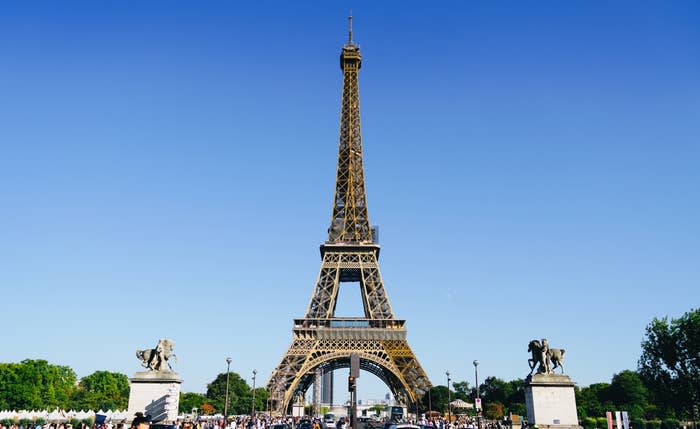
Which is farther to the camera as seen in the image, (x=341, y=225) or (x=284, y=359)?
(x=341, y=225)

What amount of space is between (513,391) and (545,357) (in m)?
76.6

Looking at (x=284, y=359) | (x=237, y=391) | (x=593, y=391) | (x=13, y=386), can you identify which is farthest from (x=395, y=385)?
(x=13, y=386)

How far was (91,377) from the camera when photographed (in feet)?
427

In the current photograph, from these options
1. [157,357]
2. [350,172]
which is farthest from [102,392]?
[157,357]

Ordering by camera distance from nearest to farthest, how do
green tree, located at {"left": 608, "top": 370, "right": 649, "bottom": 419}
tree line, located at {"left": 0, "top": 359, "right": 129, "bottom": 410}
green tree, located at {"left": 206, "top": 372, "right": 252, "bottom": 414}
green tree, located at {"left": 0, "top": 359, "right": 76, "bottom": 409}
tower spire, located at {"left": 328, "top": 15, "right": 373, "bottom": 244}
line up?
tower spire, located at {"left": 328, "top": 15, "right": 373, "bottom": 244}
green tree, located at {"left": 0, "top": 359, "right": 76, "bottom": 409}
tree line, located at {"left": 0, "top": 359, "right": 129, "bottom": 410}
green tree, located at {"left": 608, "top": 370, "right": 649, "bottom": 419}
green tree, located at {"left": 206, "top": 372, "right": 252, "bottom": 414}

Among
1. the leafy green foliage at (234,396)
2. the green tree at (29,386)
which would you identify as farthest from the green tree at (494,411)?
the green tree at (29,386)

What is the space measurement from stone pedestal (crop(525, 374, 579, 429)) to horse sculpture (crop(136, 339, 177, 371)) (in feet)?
75.7

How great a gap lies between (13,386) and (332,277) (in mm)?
60012

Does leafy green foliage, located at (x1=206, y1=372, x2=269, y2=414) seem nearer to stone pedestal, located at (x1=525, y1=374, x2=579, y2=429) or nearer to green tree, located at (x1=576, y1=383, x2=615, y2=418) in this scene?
green tree, located at (x1=576, y1=383, x2=615, y2=418)

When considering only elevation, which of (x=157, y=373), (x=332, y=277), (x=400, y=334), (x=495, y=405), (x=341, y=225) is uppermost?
(x=341, y=225)

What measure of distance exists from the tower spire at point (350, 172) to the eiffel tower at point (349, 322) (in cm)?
15

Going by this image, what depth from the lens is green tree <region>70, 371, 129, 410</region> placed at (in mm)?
113688

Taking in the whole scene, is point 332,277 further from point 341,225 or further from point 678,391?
point 678,391

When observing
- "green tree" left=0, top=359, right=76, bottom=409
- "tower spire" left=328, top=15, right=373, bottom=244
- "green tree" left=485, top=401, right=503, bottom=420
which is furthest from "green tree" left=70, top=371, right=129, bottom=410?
"green tree" left=485, top=401, right=503, bottom=420
